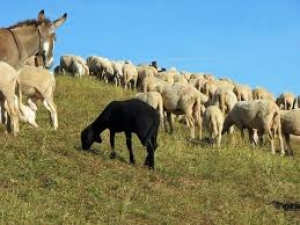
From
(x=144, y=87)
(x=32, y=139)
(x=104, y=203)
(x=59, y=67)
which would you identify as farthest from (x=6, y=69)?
(x=59, y=67)

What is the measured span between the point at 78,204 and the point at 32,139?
3.76 m

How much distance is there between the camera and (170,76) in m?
35.7

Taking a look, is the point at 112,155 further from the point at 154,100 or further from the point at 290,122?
the point at 290,122

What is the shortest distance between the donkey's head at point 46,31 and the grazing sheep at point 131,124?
6.93 ft

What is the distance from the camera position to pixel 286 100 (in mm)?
36344

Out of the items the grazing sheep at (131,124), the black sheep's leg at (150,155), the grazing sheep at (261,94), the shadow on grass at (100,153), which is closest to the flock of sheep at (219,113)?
the shadow on grass at (100,153)

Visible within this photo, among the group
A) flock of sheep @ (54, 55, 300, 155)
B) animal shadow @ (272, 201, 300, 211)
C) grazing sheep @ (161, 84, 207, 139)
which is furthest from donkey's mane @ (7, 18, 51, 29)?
grazing sheep @ (161, 84, 207, 139)

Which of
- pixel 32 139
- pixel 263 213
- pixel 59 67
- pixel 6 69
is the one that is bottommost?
pixel 263 213

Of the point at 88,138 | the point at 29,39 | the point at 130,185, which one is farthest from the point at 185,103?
the point at 130,185

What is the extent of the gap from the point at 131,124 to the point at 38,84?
4896 millimetres

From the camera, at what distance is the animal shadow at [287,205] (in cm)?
1220

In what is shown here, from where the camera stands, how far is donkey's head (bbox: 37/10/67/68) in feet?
47.5

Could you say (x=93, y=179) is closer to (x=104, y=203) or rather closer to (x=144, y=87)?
(x=104, y=203)

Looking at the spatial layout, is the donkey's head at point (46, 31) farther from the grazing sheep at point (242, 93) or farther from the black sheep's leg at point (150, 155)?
the grazing sheep at point (242, 93)
